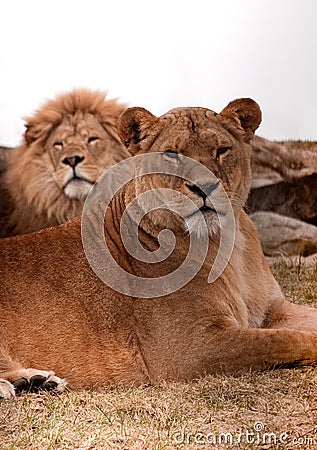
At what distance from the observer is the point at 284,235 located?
9430 mm

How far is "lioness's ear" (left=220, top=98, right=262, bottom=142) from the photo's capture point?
16.0 ft

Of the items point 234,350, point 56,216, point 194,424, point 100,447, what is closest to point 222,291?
point 234,350

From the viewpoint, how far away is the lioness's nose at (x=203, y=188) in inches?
174

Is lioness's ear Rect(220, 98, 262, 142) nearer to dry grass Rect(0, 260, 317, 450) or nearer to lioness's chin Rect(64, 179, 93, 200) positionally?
dry grass Rect(0, 260, 317, 450)

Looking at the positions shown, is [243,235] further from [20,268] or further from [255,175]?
[255,175]

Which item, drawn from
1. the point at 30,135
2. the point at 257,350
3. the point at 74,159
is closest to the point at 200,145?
the point at 257,350

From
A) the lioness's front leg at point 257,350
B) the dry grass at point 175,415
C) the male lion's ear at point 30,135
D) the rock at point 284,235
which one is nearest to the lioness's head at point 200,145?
the lioness's front leg at point 257,350

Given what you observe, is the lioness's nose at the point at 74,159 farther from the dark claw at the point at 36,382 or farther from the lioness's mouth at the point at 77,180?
the dark claw at the point at 36,382

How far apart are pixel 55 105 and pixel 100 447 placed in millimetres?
4955

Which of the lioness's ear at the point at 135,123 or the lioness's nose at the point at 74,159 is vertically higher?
the lioness's ear at the point at 135,123

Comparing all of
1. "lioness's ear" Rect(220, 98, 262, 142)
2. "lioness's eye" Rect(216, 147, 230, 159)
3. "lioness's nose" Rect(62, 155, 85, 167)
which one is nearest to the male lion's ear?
"lioness's nose" Rect(62, 155, 85, 167)

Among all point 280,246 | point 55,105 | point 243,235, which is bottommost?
point 280,246

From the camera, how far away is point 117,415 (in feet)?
13.3

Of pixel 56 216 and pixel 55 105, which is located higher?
pixel 55 105
